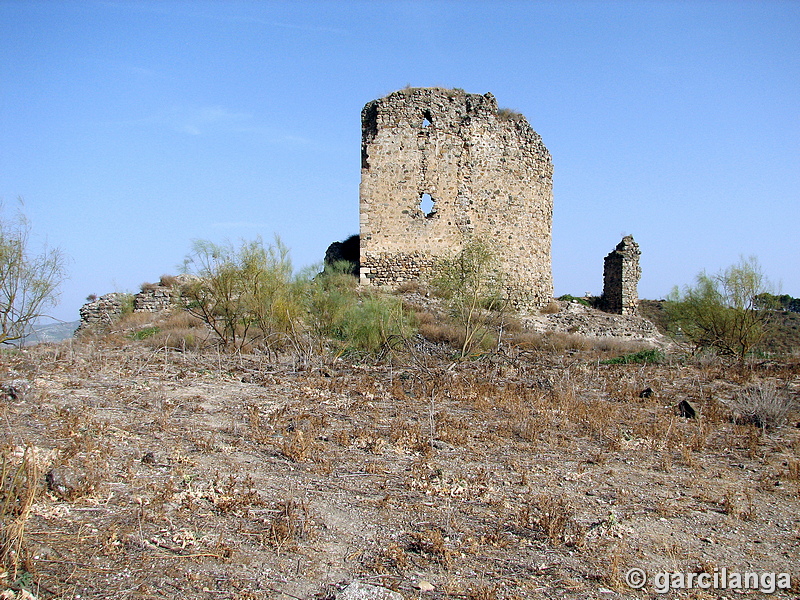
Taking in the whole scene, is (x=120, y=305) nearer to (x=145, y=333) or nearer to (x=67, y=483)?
(x=145, y=333)

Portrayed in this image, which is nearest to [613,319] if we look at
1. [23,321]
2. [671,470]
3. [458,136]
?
[458,136]

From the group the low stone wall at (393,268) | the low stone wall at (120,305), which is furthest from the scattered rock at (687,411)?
the low stone wall at (120,305)

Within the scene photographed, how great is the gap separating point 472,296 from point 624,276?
10443mm

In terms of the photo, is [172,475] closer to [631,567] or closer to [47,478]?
[47,478]

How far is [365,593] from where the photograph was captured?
2.95m

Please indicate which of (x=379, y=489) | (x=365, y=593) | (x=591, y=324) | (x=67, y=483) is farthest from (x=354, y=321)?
(x=591, y=324)

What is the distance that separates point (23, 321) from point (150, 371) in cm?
239

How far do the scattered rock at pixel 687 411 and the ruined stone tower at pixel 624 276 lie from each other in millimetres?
14756

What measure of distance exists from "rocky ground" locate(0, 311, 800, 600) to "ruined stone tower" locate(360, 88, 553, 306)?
9579 millimetres

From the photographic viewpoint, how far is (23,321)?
9.27 m

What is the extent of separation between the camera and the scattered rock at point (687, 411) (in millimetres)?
7281

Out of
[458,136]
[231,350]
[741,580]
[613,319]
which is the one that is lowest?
[741,580]

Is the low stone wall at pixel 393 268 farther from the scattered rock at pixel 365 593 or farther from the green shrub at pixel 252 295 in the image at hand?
the scattered rock at pixel 365 593

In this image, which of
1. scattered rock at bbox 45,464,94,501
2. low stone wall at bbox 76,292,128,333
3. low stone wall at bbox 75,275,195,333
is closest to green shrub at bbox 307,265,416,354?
scattered rock at bbox 45,464,94,501
